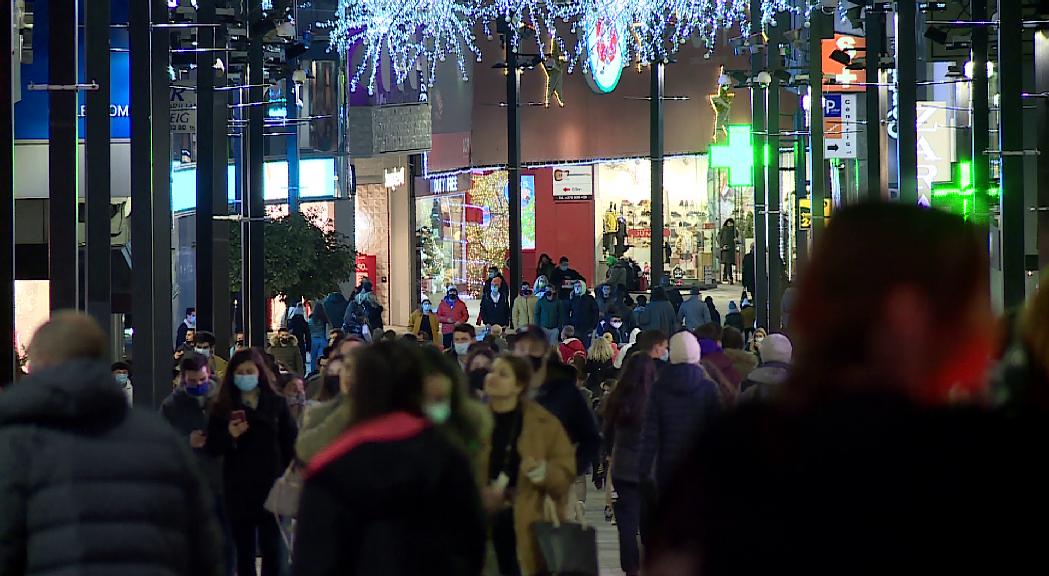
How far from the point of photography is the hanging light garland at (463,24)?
4447 centimetres

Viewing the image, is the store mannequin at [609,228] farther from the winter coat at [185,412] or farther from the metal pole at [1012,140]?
the winter coat at [185,412]

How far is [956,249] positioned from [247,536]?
8.17 meters

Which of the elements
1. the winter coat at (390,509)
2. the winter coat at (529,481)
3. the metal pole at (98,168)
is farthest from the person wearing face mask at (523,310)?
the winter coat at (390,509)

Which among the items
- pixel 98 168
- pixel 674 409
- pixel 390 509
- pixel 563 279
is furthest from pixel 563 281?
pixel 390 509

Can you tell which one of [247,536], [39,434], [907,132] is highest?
[907,132]

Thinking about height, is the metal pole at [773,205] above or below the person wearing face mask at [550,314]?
above

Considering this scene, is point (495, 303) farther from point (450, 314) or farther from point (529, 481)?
point (529, 481)

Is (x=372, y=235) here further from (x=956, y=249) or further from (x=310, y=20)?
(x=956, y=249)

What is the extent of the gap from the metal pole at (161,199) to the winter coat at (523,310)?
14.2m

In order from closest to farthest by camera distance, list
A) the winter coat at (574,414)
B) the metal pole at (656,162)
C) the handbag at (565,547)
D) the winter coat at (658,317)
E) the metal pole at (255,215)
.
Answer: the handbag at (565,547)
the winter coat at (574,414)
the metal pole at (255,215)
the winter coat at (658,317)
the metal pole at (656,162)

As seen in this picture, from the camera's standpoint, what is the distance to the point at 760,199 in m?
38.7

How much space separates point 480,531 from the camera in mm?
5363

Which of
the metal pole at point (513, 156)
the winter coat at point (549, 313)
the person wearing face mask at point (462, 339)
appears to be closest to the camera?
the person wearing face mask at point (462, 339)

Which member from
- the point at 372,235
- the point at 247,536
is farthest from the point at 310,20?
the point at 247,536
